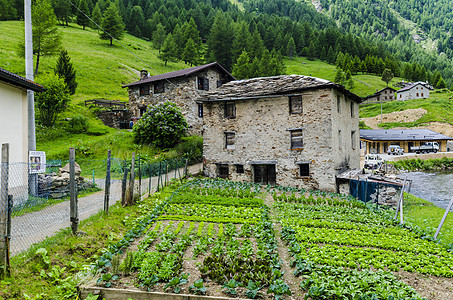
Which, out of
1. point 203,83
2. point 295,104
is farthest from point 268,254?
point 203,83

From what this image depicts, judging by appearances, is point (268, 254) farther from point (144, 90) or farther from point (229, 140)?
→ point (144, 90)

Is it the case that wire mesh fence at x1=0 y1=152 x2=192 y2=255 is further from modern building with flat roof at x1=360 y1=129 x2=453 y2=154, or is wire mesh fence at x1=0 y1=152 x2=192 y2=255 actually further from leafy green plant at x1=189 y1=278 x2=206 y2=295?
modern building with flat roof at x1=360 y1=129 x2=453 y2=154

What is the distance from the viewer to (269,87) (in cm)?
2395

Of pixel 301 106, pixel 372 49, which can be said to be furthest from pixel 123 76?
pixel 372 49

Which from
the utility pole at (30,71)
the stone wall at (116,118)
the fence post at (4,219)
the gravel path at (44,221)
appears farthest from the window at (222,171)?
the fence post at (4,219)

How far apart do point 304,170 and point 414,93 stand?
82956mm

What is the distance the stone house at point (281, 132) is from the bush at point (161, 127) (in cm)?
445

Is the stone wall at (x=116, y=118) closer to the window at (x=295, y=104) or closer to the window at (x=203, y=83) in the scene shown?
the window at (x=203, y=83)

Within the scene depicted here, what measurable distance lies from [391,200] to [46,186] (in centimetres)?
2227

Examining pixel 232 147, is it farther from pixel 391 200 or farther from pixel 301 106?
pixel 391 200

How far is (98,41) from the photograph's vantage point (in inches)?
3049

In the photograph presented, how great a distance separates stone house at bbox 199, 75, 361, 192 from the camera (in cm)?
2172

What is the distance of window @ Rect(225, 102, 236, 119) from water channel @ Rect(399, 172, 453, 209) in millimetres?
17577

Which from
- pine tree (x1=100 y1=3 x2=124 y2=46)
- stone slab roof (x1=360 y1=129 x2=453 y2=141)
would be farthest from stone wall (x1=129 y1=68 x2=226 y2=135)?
pine tree (x1=100 y1=3 x2=124 y2=46)
